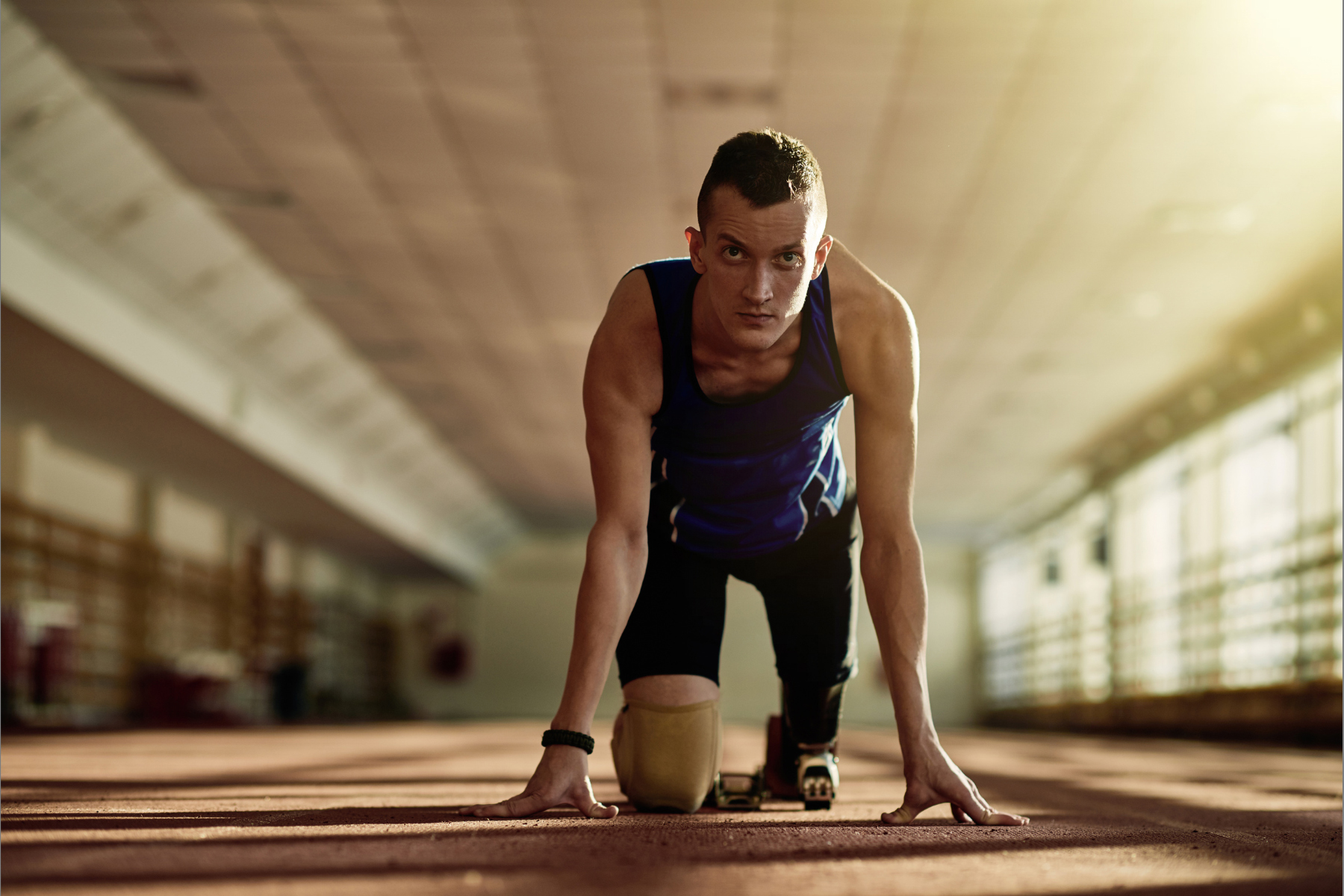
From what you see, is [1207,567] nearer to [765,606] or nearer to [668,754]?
[765,606]

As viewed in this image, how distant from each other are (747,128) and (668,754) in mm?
5247

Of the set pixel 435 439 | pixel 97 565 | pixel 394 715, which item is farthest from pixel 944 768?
pixel 394 715

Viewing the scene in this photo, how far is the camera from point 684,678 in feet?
8.43

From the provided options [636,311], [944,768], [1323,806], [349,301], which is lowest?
[1323,806]

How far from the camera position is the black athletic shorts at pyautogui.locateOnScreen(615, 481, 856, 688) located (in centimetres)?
259

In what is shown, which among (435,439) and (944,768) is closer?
(944,768)

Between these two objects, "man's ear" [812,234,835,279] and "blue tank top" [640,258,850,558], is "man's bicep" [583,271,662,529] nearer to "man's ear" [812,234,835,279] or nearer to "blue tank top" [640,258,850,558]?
"blue tank top" [640,258,850,558]

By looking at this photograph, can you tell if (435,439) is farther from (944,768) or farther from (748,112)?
(944,768)

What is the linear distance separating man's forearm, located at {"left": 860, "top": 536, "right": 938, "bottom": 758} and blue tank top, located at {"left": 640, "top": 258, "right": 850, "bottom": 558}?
25 centimetres

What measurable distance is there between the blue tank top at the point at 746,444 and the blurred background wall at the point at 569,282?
3789 millimetres

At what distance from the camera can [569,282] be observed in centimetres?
980

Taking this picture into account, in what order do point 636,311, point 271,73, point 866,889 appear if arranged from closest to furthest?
1. point 866,889
2. point 636,311
3. point 271,73

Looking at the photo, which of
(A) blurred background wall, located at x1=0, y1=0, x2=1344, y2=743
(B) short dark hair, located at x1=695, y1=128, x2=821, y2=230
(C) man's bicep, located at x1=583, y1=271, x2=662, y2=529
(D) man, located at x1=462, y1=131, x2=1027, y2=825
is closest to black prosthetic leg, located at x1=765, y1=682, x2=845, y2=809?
(D) man, located at x1=462, y1=131, x2=1027, y2=825

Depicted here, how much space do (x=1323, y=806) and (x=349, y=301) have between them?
8.74 metres
